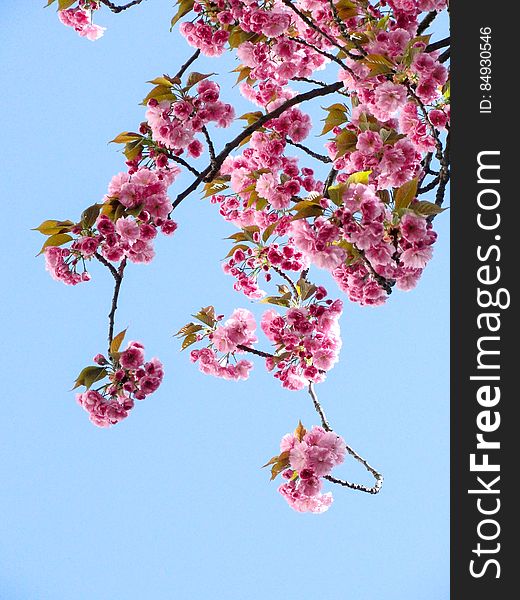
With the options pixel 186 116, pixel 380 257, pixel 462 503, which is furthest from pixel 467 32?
pixel 462 503


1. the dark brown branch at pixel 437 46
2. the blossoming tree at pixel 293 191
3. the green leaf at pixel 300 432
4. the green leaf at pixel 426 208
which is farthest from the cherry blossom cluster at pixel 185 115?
the green leaf at pixel 300 432

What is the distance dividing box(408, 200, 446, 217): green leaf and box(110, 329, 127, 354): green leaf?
3.36 feet

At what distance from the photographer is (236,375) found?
3104 millimetres

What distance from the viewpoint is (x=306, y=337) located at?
9.00 feet

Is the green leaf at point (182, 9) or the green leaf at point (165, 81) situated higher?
the green leaf at point (182, 9)

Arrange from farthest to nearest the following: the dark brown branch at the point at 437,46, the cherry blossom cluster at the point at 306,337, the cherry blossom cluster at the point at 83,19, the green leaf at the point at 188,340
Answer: the cherry blossom cluster at the point at 83,19 < the green leaf at the point at 188,340 < the cherry blossom cluster at the point at 306,337 < the dark brown branch at the point at 437,46

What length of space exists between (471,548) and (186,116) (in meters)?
1.61

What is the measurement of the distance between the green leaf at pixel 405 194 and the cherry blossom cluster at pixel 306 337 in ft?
2.04

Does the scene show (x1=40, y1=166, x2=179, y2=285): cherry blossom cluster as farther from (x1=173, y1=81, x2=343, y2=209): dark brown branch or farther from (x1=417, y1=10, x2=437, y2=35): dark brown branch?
(x1=417, y1=10, x2=437, y2=35): dark brown branch

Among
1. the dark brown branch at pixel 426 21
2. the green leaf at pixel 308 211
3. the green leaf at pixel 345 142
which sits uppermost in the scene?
the dark brown branch at pixel 426 21

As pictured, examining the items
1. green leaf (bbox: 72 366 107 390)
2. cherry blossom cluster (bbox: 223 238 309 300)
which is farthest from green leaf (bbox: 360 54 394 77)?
green leaf (bbox: 72 366 107 390)

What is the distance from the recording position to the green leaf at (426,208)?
2.12 metres

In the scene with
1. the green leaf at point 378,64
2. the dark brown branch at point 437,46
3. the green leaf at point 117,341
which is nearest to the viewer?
the green leaf at point 378,64

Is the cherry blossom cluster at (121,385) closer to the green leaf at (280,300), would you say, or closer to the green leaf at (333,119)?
the green leaf at (280,300)
